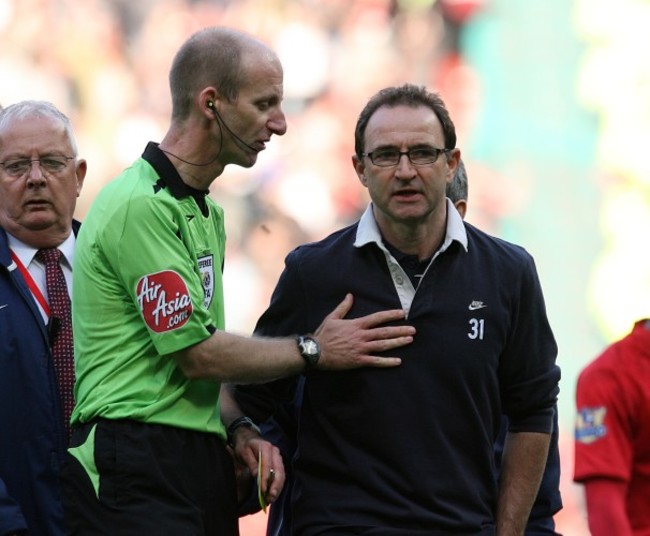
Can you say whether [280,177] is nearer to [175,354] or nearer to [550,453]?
[550,453]

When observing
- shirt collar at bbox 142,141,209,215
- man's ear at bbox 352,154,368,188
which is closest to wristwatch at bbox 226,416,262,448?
shirt collar at bbox 142,141,209,215

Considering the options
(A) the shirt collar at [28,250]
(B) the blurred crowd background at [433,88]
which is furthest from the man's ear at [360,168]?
(B) the blurred crowd background at [433,88]

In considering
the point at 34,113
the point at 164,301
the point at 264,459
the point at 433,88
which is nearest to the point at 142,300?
the point at 164,301

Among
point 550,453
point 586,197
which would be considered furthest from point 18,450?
point 586,197

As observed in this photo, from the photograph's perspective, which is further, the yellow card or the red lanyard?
the red lanyard

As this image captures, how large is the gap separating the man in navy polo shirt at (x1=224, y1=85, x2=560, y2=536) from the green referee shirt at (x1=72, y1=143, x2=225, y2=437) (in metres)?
0.31

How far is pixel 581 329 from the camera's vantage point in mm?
8875

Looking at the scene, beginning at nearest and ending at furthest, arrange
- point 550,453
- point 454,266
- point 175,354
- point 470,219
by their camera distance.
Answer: point 175,354, point 454,266, point 550,453, point 470,219

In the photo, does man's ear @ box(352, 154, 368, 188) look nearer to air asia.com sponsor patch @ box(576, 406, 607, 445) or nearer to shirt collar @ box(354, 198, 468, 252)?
shirt collar @ box(354, 198, 468, 252)

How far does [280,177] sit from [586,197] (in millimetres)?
1879

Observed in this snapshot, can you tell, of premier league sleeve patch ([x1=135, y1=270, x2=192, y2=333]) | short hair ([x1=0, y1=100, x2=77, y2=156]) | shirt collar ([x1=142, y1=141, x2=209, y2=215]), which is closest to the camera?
premier league sleeve patch ([x1=135, y1=270, x2=192, y2=333])

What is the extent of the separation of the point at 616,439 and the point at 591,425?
0.07 metres

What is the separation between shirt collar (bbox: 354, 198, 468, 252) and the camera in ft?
12.7

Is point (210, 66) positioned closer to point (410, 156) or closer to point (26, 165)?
point (410, 156)
